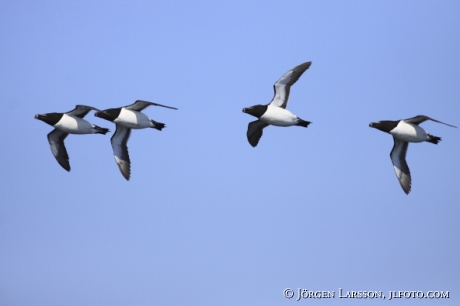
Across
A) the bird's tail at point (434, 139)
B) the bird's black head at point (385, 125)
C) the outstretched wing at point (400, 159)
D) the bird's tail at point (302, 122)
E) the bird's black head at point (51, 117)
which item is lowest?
the outstretched wing at point (400, 159)

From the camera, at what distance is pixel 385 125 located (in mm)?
35906

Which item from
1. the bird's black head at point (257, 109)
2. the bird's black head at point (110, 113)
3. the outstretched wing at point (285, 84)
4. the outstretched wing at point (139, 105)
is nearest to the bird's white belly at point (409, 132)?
the outstretched wing at point (285, 84)

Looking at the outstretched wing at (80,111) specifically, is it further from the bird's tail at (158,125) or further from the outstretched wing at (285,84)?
the outstretched wing at (285,84)

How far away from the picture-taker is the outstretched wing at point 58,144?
129 feet

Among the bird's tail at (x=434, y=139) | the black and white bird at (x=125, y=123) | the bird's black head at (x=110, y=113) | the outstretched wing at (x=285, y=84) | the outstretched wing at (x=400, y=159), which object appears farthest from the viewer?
the bird's black head at (x=110, y=113)

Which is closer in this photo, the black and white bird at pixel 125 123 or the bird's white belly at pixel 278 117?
the bird's white belly at pixel 278 117

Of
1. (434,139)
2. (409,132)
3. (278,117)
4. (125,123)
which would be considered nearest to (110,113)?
(125,123)

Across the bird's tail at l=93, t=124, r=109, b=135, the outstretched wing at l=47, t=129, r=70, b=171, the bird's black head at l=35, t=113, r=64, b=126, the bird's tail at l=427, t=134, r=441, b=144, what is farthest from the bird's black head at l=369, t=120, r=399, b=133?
the outstretched wing at l=47, t=129, r=70, b=171

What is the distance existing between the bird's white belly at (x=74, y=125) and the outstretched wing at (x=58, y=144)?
4.22ft

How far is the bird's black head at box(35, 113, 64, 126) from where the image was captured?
3812cm

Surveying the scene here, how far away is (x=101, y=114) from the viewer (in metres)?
37.4

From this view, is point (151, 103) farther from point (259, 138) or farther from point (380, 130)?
point (380, 130)

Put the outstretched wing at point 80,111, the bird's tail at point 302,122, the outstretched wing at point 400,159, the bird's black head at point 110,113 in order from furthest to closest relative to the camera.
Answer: the outstretched wing at point 80,111 → the bird's black head at point 110,113 → the outstretched wing at point 400,159 → the bird's tail at point 302,122

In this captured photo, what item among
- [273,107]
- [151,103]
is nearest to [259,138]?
[273,107]
